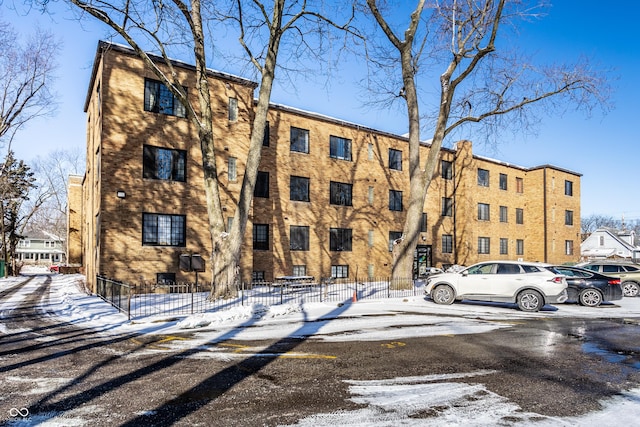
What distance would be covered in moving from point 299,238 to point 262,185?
4.08 meters

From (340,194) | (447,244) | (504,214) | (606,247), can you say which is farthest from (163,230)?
(606,247)

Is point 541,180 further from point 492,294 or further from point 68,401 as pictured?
point 68,401

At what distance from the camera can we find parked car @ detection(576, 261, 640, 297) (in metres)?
18.7

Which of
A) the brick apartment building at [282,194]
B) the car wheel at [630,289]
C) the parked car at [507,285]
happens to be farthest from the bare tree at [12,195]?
the car wheel at [630,289]

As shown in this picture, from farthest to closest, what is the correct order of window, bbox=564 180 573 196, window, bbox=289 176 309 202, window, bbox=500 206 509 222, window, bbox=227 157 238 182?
window, bbox=564 180 573 196
window, bbox=500 206 509 222
window, bbox=289 176 309 202
window, bbox=227 157 238 182

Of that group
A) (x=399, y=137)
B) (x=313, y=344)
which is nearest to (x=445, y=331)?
(x=313, y=344)

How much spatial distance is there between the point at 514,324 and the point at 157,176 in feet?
54.6

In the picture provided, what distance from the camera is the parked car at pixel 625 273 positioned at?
18.7m

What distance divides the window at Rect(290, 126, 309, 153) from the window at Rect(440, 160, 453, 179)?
13.6 metres

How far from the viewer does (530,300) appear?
13.6 m

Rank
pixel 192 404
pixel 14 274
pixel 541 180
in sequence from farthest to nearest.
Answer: pixel 14 274 → pixel 541 180 → pixel 192 404

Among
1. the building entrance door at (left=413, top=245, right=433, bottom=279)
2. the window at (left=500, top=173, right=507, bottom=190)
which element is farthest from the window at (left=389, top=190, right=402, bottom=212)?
the window at (left=500, top=173, right=507, bottom=190)

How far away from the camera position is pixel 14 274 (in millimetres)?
42438

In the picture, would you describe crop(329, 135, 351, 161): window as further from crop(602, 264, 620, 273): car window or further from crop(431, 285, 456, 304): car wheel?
crop(602, 264, 620, 273): car window
